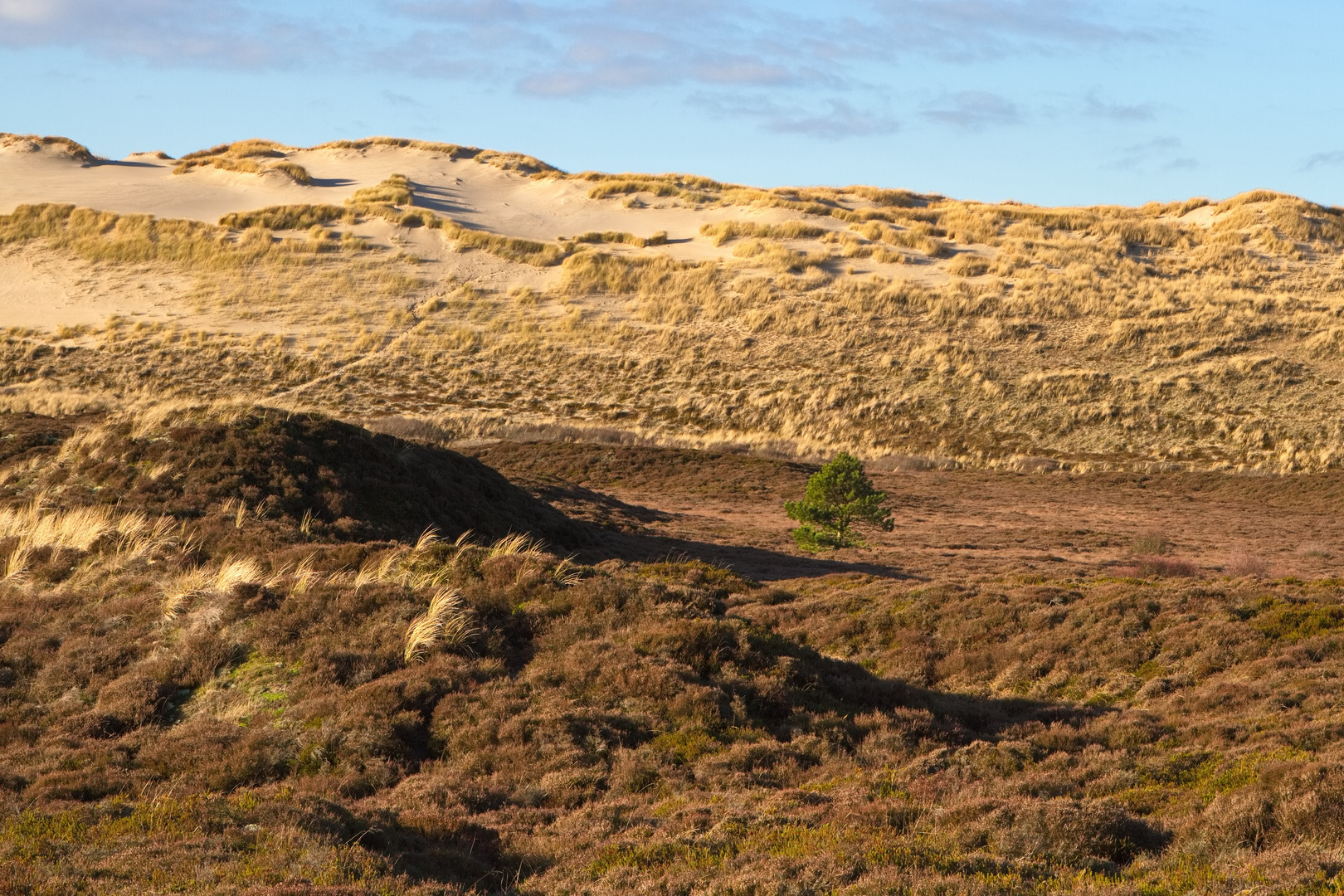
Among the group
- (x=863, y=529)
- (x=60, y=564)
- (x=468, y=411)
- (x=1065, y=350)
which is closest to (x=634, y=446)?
(x=468, y=411)

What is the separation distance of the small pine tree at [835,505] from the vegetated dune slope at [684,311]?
66.5 feet

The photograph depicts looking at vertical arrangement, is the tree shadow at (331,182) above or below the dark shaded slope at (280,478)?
above

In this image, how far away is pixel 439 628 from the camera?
13641 mm

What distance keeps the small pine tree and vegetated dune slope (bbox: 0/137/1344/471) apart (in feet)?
66.5

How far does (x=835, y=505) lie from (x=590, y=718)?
64.8 ft

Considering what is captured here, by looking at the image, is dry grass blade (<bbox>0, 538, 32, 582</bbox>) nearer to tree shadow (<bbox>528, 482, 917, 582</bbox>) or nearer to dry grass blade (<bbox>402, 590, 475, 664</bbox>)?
dry grass blade (<bbox>402, 590, 475, 664</bbox>)

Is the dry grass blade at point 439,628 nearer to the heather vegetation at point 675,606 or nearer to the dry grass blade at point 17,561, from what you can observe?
the heather vegetation at point 675,606

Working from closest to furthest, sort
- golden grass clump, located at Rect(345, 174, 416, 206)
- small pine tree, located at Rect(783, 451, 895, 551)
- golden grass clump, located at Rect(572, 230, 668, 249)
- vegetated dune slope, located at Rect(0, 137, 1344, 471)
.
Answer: small pine tree, located at Rect(783, 451, 895, 551)
vegetated dune slope, located at Rect(0, 137, 1344, 471)
golden grass clump, located at Rect(572, 230, 668, 249)
golden grass clump, located at Rect(345, 174, 416, 206)

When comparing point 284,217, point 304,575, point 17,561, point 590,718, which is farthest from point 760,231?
point 590,718

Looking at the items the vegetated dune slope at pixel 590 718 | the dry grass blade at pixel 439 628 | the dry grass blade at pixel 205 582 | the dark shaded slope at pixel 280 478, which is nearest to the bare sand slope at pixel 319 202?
the dark shaded slope at pixel 280 478

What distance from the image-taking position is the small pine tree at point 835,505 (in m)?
30.1

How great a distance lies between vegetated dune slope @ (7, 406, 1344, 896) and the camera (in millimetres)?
7891

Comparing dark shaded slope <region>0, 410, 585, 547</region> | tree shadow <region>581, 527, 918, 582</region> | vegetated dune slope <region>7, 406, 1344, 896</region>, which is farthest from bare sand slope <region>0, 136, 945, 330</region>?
vegetated dune slope <region>7, 406, 1344, 896</region>

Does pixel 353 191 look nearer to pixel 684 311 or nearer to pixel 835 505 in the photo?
pixel 684 311
